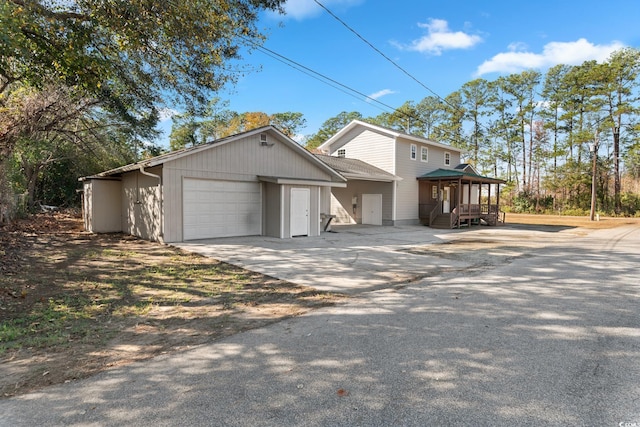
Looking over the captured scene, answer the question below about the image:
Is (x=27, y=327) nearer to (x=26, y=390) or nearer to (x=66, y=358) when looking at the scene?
(x=66, y=358)

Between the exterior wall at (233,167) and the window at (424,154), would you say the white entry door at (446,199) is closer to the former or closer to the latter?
the window at (424,154)

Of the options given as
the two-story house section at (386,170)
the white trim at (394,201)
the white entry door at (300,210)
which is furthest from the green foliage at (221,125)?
the white entry door at (300,210)

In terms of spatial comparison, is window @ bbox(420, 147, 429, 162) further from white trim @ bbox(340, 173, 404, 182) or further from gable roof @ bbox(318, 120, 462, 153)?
white trim @ bbox(340, 173, 404, 182)

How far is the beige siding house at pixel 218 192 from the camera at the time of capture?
37.3ft

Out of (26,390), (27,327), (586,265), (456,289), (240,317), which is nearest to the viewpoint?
(26,390)

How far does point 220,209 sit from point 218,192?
24.4 inches

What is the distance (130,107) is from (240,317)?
9881 millimetres

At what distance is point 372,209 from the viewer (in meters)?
21.0

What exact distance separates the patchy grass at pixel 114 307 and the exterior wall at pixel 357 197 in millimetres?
13530

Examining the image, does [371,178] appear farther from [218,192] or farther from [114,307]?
[114,307]

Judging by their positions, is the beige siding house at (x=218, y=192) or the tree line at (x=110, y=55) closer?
the tree line at (x=110, y=55)

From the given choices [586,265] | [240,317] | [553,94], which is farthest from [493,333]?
[553,94]

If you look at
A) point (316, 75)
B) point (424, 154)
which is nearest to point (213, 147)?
point (316, 75)

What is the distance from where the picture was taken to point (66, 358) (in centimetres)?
339
